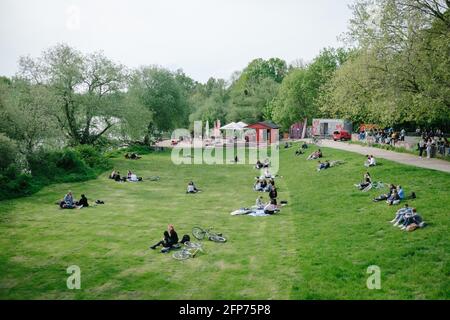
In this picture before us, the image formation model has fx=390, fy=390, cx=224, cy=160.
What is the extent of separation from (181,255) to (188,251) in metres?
0.47

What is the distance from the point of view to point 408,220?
17.1 m

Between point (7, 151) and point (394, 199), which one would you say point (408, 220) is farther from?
point (7, 151)

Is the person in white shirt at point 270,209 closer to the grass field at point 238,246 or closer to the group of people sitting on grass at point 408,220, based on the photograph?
the grass field at point 238,246

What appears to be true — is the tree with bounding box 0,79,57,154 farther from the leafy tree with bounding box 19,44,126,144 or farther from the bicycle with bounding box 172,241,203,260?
the bicycle with bounding box 172,241,203,260

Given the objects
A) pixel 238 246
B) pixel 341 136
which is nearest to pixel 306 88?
pixel 341 136

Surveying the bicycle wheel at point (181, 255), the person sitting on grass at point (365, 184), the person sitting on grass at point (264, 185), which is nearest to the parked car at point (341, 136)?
the person sitting on grass at point (264, 185)

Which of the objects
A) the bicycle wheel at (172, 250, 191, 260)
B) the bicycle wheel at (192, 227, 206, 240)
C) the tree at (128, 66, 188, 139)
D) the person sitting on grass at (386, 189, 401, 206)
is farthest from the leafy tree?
the person sitting on grass at (386, 189, 401, 206)

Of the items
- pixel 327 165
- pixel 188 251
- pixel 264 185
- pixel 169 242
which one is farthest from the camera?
pixel 327 165

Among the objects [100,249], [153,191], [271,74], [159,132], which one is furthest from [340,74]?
[271,74]

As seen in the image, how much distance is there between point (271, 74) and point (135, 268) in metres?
98.9

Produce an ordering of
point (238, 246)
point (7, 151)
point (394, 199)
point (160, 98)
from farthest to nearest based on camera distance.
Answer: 1. point (160, 98)
2. point (7, 151)
3. point (394, 199)
4. point (238, 246)

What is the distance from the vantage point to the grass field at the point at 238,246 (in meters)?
12.7

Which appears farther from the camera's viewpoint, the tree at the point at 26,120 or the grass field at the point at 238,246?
the tree at the point at 26,120

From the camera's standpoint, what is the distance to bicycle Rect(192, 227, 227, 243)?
17.7m
